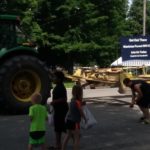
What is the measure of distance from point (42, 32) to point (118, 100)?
28.1 metres

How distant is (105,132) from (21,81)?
13.4 ft

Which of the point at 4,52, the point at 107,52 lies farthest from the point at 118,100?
the point at 107,52

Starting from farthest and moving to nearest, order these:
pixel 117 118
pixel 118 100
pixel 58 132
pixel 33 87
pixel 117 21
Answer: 1. pixel 117 21
2. pixel 118 100
3. pixel 33 87
4. pixel 117 118
5. pixel 58 132

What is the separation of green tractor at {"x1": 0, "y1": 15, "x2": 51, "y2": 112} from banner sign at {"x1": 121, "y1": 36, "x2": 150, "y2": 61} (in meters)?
7.12

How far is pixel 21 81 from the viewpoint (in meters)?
15.5

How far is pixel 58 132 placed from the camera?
32.1ft

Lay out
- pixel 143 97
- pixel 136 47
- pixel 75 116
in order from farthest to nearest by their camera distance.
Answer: pixel 136 47
pixel 143 97
pixel 75 116

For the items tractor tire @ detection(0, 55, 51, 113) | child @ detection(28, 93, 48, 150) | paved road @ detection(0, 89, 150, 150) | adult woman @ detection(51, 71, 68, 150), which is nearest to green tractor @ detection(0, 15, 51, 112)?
tractor tire @ detection(0, 55, 51, 113)

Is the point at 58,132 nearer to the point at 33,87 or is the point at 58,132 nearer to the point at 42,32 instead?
the point at 33,87

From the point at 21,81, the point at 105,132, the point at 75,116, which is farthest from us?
the point at 21,81

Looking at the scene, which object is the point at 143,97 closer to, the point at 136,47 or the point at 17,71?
the point at 17,71

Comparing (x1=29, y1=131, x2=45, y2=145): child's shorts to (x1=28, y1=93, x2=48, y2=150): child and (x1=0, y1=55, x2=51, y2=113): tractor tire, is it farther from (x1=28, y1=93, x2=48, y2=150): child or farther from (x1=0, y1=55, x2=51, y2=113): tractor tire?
(x1=0, y1=55, x2=51, y2=113): tractor tire

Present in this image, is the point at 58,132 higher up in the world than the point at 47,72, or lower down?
lower down

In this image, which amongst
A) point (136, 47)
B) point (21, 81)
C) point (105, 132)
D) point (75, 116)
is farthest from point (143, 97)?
point (136, 47)
